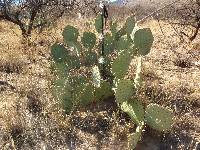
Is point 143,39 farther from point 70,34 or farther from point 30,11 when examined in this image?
point 30,11

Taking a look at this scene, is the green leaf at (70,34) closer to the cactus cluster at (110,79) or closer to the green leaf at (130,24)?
the cactus cluster at (110,79)

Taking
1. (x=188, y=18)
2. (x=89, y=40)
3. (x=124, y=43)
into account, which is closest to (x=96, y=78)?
(x=124, y=43)

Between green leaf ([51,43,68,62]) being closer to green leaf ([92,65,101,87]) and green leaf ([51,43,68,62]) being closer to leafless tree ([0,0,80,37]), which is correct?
green leaf ([92,65,101,87])

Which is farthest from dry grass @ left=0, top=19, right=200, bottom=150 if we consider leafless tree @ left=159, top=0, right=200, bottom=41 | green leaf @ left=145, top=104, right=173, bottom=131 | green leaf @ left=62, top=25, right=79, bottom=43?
leafless tree @ left=159, top=0, right=200, bottom=41

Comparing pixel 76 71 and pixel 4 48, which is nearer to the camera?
pixel 76 71

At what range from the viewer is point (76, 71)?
18.4 ft

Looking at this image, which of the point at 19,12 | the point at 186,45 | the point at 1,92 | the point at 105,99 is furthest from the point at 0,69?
the point at 186,45

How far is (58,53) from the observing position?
534 centimetres

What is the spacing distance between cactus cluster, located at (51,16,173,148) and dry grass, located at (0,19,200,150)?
170mm

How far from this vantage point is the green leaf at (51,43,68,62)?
5312mm

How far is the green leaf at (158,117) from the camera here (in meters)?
4.04

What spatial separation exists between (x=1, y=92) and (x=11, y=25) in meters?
4.64

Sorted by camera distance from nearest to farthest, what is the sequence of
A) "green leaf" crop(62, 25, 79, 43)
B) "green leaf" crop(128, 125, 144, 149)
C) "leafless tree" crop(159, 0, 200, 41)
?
"green leaf" crop(128, 125, 144, 149) → "green leaf" crop(62, 25, 79, 43) → "leafless tree" crop(159, 0, 200, 41)

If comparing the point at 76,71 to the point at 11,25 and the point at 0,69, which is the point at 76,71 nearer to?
the point at 0,69
